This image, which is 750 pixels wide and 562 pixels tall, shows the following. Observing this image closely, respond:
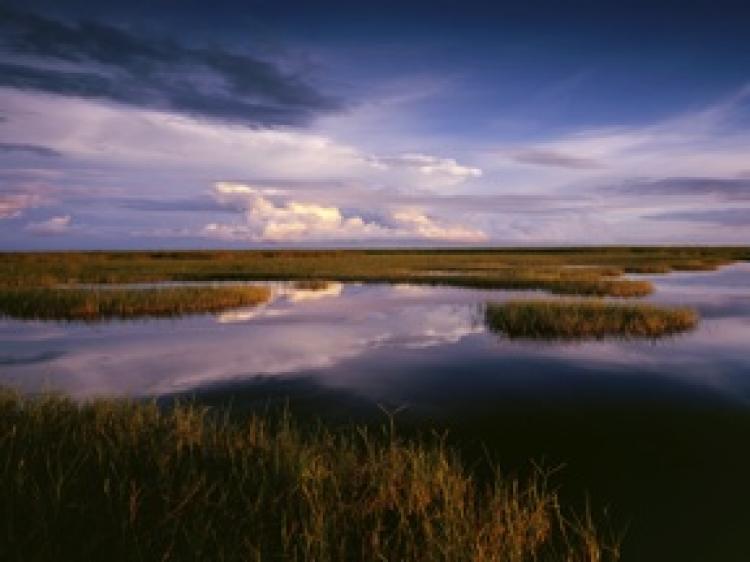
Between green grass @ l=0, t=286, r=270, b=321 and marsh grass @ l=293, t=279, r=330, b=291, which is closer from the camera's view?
green grass @ l=0, t=286, r=270, b=321

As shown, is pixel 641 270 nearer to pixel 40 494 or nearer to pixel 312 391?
pixel 312 391

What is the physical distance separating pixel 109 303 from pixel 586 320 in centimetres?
1869

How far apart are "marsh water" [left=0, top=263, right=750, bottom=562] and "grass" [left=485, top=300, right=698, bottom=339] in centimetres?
76

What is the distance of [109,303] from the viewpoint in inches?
1033

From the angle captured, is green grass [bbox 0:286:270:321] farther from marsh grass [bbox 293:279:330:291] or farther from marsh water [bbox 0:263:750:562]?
marsh grass [bbox 293:279:330:291]

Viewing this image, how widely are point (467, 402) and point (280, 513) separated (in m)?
6.88

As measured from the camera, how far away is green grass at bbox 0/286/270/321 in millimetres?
25359

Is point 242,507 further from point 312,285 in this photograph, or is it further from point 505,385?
point 312,285

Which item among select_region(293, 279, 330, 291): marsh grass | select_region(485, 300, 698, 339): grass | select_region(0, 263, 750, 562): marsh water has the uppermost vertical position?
select_region(485, 300, 698, 339): grass

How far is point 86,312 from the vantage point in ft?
82.7

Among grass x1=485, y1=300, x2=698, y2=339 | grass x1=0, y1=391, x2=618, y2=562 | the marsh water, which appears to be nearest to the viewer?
grass x1=0, y1=391, x2=618, y2=562

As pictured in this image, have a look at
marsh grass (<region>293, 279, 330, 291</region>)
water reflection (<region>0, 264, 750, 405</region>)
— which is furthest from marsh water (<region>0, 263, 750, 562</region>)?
marsh grass (<region>293, 279, 330, 291</region>)

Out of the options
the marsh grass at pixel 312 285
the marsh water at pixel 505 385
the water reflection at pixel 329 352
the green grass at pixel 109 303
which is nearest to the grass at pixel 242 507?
the marsh water at pixel 505 385

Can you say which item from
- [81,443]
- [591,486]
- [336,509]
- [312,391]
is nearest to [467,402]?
[312,391]
